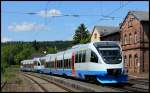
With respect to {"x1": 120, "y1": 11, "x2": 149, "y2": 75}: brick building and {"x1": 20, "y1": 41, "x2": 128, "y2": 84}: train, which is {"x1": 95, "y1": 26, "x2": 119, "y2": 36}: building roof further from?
{"x1": 20, "y1": 41, "x2": 128, "y2": 84}: train

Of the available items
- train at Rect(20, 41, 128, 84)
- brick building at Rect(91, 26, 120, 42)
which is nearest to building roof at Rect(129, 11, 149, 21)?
brick building at Rect(91, 26, 120, 42)

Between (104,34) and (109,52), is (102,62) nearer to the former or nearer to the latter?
(109,52)

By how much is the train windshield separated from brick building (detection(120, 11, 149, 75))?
101ft

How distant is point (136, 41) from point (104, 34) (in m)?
21.6

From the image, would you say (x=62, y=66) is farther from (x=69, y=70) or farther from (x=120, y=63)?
(x=120, y=63)

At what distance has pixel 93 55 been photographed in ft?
104

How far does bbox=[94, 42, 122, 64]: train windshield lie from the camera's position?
30.3 metres

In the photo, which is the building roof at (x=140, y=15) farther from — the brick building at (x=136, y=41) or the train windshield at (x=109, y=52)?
the train windshield at (x=109, y=52)

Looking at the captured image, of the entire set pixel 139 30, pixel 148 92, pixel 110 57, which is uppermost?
pixel 139 30

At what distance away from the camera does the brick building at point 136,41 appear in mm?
63688

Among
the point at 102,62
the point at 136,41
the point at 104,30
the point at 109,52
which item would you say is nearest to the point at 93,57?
the point at 109,52

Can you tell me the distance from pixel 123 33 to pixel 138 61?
31.6 ft

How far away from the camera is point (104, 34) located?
86.9m

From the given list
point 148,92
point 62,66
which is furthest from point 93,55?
point 62,66
